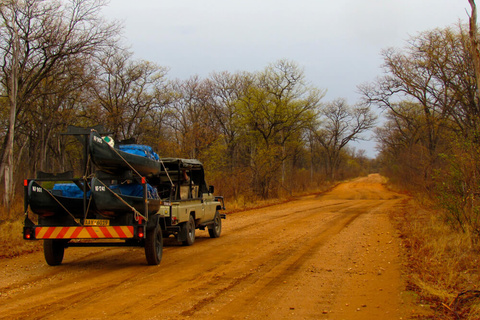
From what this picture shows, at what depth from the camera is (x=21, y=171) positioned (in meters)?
37.4

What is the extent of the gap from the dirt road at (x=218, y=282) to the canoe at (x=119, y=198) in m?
1.17

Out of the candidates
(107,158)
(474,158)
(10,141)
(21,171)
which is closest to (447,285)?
(474,158)

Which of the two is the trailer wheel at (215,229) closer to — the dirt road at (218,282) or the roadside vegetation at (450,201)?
the dirt road at (218,282)

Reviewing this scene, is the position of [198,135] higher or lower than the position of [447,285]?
higher

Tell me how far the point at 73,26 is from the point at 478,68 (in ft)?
51.0

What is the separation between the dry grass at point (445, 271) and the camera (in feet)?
18.4

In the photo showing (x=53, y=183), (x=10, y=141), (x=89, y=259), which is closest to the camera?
(x=53, y=183)

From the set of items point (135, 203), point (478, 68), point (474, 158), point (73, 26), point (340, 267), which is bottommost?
point (340, 267)

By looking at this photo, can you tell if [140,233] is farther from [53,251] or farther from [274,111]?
[274,111]

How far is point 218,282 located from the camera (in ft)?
24.0

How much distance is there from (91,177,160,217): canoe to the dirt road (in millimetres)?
1174

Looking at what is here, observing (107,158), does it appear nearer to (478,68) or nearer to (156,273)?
(156,273)

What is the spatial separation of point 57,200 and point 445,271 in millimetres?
6923

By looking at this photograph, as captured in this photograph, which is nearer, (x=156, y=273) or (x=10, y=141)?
(x=156, y=273)
